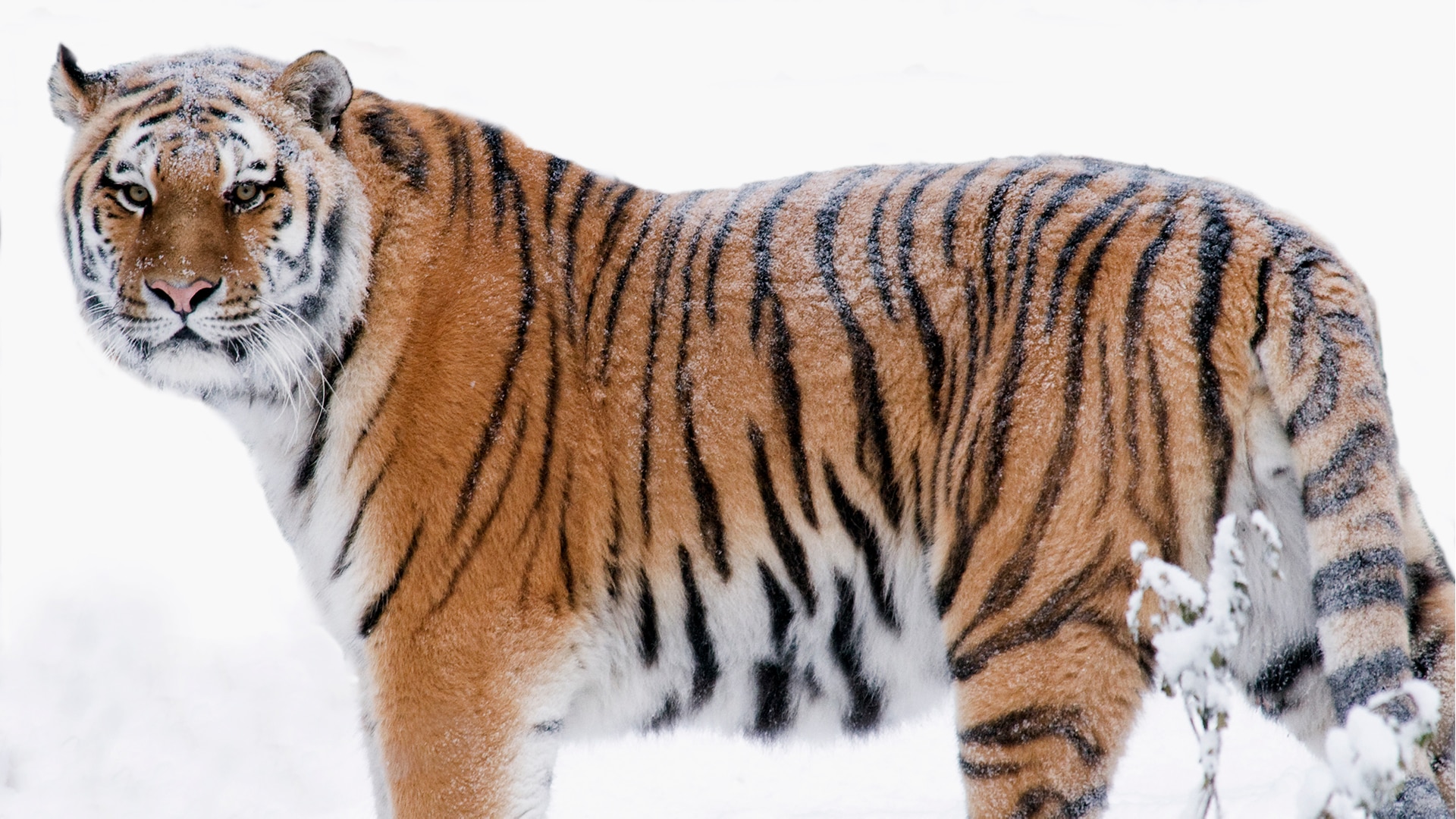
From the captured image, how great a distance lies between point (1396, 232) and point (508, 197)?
5784 millimetres

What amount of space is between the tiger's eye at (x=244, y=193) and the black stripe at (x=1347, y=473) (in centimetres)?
193

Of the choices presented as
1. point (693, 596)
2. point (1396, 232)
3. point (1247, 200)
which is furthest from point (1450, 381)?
point (693, 596)

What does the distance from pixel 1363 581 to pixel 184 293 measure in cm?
207

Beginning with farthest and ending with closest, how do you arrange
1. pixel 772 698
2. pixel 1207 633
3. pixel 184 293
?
pixel 772 698
pixel 184 293
pixel 1207 633

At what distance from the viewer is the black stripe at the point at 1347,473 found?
216 cm

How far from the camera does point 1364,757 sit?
1.59 metres

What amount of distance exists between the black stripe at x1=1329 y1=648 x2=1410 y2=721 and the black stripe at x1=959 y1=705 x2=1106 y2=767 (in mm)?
394

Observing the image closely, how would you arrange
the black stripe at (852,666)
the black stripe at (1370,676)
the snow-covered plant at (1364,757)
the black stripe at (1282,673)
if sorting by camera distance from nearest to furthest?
the snow-covered plant at (1364,757)
the black stripe at (1370,676)
the black stripe at (1282,673)
the black stripe at (852,666)

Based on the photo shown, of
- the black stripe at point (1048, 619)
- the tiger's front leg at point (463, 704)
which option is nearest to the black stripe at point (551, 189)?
the tiger's front leg at point (463, 704)

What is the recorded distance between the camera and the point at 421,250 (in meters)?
2.76

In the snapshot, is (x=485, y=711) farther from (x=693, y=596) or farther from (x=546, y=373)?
(x=546, y=373)

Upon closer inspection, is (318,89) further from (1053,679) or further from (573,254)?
(1053,679)

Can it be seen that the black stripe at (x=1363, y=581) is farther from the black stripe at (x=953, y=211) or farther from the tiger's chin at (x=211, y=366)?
the tiger's chin at (x=211, y=366)

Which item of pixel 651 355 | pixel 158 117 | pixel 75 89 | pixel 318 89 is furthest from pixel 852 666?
pixel 75 89
